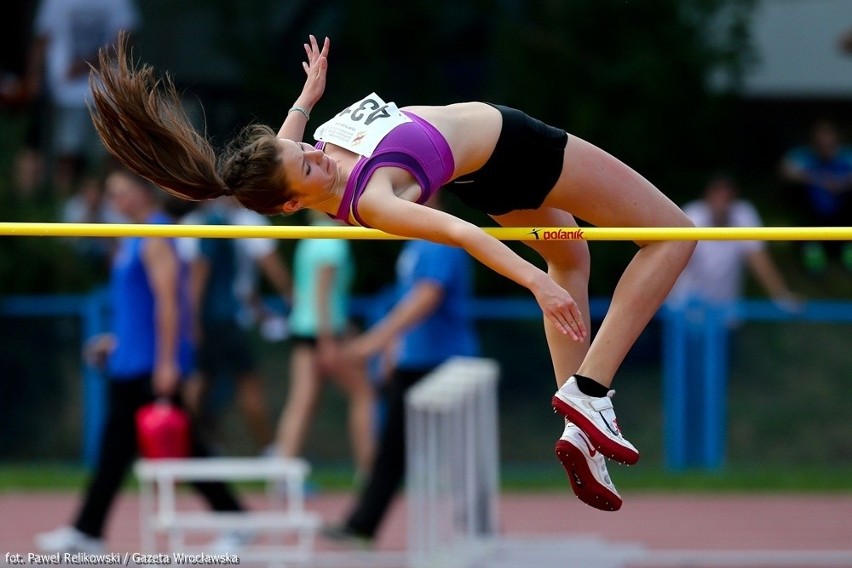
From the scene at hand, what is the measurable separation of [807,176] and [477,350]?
4.08m

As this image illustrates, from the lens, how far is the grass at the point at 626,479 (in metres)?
12.9

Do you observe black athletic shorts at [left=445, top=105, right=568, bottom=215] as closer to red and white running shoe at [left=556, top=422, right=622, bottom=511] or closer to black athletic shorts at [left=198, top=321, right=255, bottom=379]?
red and white running shoe at [left=556, top=422, right=622, bottom=511]

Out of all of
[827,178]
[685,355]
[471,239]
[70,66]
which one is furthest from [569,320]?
[827,178]

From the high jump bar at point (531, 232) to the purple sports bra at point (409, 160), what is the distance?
220mm

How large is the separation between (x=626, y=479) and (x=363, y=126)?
7.48 metres

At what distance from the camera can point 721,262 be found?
14.0 meters

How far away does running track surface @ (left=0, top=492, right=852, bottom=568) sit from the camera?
10055 millimetres

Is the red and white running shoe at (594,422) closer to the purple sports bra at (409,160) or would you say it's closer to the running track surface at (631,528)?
the purple sports bra at (409,160)

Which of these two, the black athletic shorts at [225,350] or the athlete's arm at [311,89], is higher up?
the athlete's arm at [311,89]

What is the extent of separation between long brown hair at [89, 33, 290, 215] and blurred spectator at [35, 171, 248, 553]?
3229mm

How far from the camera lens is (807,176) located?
15.8 metres

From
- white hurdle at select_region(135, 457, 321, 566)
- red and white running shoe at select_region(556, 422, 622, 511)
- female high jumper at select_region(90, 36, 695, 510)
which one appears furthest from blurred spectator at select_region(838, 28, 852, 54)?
red and white running shoe at select_region(556, 422, 622, 511)

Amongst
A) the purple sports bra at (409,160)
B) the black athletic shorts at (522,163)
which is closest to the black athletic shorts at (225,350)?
the black athletic shorts at (522,163)

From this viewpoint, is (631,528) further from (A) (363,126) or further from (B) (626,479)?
(A) (363,126)
